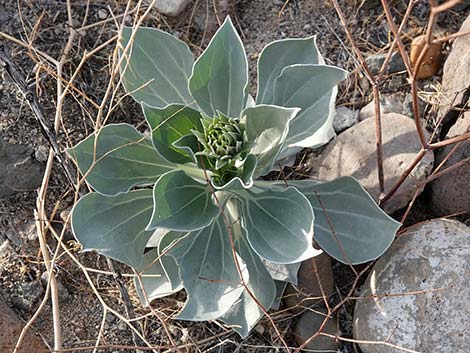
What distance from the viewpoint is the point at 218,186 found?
6.49ft

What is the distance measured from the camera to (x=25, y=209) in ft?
7.55

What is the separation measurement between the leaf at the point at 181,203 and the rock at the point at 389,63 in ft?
2.96

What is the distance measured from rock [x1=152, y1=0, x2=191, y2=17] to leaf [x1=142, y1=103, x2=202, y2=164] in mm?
707

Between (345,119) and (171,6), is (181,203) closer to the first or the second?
(345,119)

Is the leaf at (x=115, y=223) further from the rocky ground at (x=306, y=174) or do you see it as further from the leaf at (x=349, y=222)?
the leaf at (x=349, y=222)

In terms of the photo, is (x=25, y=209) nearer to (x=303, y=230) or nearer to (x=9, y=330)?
(x=9, y=330)

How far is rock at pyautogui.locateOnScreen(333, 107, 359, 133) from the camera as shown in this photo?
7.91 feet

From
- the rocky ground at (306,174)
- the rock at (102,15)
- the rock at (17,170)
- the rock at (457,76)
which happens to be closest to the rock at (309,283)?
the rocky ground at (306,174)

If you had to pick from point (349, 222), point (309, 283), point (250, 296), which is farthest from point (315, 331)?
point (349, 222)

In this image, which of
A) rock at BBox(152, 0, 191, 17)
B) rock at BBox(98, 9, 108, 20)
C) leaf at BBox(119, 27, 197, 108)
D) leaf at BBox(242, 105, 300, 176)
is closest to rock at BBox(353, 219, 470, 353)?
leaf at BBox(242, 105, 300, 176)

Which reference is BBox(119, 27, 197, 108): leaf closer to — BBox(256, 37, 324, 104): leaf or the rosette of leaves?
the rosette of leaves

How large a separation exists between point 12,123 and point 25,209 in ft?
1.05

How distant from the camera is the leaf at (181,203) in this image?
1784 mm

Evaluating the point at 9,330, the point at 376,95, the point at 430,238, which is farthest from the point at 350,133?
the point at 9,330
